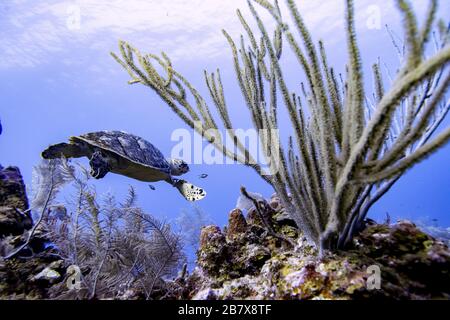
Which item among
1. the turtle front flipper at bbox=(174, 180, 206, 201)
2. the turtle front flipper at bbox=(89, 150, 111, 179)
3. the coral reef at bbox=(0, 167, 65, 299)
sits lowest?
the coral reef at bbox=(0, 167, 65, 299)

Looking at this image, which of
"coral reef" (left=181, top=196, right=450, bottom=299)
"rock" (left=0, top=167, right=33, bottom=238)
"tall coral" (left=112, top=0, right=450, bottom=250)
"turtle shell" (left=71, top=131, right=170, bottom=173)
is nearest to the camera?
"tall coral" (left=112, top=0, right=450, bottom=250)

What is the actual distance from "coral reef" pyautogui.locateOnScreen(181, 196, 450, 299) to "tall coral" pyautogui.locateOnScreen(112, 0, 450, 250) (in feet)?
0.68

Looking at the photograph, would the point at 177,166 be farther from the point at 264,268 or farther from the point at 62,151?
the point at 264,268

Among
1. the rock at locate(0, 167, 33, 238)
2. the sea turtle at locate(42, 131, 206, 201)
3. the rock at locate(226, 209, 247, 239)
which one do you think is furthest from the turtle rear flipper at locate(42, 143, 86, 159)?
the rock at locate(226, 209, 247, 239)

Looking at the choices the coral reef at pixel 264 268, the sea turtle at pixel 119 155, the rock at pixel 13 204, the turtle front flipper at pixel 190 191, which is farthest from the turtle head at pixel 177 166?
the rock at pixel 13 204

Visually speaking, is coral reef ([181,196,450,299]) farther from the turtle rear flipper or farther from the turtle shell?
the turtle rear flipper

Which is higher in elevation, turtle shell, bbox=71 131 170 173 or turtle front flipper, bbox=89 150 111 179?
turtle shell, bbox=71 131 170 173

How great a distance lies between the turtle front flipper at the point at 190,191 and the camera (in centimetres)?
537

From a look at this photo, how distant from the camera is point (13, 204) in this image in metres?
4.24

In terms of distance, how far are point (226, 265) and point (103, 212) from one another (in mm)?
1891

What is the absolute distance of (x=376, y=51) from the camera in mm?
30156

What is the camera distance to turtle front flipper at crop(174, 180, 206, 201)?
5.37m
